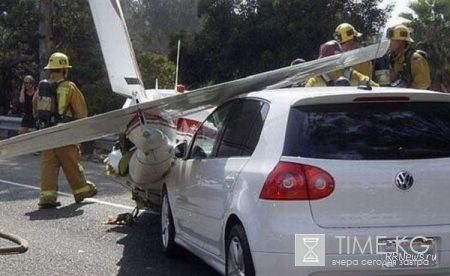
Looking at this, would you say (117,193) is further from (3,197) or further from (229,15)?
(229,15)

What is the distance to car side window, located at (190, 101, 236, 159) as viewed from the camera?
652cm

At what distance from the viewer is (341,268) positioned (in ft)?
15.9

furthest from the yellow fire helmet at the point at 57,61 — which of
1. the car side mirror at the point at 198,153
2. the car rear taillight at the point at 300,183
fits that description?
the car rear taillight at the point at 300,183

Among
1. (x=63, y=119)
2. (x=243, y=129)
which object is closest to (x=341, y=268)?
(x=243, y=129)

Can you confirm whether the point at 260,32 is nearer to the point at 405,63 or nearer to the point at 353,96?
the point at 405,63

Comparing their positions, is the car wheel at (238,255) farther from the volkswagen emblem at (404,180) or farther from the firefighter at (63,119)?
the firefighter at (63,119)

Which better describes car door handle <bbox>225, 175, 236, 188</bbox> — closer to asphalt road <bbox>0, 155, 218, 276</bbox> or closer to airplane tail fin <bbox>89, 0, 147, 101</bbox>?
asphalt road <bbox>0, 155, 218, 276</bbox>

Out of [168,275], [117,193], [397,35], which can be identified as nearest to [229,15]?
[117,193]

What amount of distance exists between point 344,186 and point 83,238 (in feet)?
13.7

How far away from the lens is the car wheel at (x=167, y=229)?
7406 millimetres

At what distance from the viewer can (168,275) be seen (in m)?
6.89

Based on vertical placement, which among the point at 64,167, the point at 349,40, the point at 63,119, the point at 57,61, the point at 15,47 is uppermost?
the point at 349,40

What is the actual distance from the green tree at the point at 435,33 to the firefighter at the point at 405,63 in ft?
42.0

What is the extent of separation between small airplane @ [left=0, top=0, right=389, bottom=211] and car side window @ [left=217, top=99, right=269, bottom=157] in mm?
575
